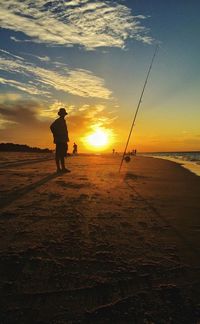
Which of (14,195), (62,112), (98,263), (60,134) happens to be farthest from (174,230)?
(62,112)

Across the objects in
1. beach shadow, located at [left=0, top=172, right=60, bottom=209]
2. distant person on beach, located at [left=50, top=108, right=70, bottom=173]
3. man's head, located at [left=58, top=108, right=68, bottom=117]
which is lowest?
beach shadow, located at [left=0, top=172, right=60, bottom=209]

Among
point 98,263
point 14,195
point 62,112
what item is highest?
point 62,112

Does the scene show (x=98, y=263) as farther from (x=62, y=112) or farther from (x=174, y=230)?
(x=62, y=112)

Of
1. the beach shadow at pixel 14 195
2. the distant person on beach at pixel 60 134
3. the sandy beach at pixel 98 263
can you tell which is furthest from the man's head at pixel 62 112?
the sandy beach at pixel 98 263

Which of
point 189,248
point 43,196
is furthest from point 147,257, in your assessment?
point 43,196

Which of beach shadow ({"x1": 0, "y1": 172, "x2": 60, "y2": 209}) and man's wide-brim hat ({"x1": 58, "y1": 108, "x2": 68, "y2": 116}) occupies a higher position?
man's wide-brim hat ({"x1": 58, "y1": 108, "x2": 68, "y2": 116})

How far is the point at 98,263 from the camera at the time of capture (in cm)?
254

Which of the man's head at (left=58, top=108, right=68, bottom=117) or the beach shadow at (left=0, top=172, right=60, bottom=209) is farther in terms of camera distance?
the man's head at (left=58, top=108, right=68, bottom=117)

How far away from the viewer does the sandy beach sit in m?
1.83

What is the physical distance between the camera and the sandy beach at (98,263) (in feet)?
5.99

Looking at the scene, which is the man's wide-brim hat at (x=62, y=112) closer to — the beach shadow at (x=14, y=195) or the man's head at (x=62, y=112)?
the man's head at (x=62, y=112)

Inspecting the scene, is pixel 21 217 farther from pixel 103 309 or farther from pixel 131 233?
pixel 103 309

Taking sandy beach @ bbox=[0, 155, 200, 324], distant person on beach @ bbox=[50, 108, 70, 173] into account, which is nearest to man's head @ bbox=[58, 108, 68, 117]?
distant person on beach @ bbox=[50, 108, 70, 173]

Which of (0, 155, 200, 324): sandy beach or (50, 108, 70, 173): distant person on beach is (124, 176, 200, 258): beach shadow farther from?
(50, 108, 70, 173): distant person on beach
